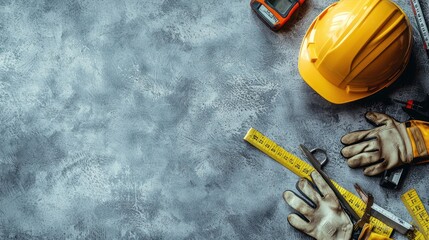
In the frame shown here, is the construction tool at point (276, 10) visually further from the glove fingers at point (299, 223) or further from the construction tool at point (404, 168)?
the glove fingers at point (299, 223)

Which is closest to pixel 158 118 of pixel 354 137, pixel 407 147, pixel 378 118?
pixel 354 137

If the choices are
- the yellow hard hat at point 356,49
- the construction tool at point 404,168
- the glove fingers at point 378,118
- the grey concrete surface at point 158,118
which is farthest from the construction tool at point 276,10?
the construction tool at point 404,168

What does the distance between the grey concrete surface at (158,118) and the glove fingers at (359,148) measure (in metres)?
0.08

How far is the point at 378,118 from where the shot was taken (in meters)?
3.98

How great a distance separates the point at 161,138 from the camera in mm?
4090

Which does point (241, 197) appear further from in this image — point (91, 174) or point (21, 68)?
point (21, 68)

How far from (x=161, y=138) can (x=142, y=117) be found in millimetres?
210

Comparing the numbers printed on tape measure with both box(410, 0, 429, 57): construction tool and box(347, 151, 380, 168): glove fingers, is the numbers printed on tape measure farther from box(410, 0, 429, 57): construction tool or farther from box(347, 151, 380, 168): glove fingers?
box(347, 151, 380, 168): glove fingers

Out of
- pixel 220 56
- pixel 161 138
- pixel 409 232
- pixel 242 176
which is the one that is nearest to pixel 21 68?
pixel 161 138

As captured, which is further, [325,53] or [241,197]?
[241,197]

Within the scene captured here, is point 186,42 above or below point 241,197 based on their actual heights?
above

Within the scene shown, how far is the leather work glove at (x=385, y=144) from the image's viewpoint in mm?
3877

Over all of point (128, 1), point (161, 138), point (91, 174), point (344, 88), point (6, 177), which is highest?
point (344, 88)

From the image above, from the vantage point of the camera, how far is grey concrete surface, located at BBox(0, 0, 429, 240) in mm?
4016
